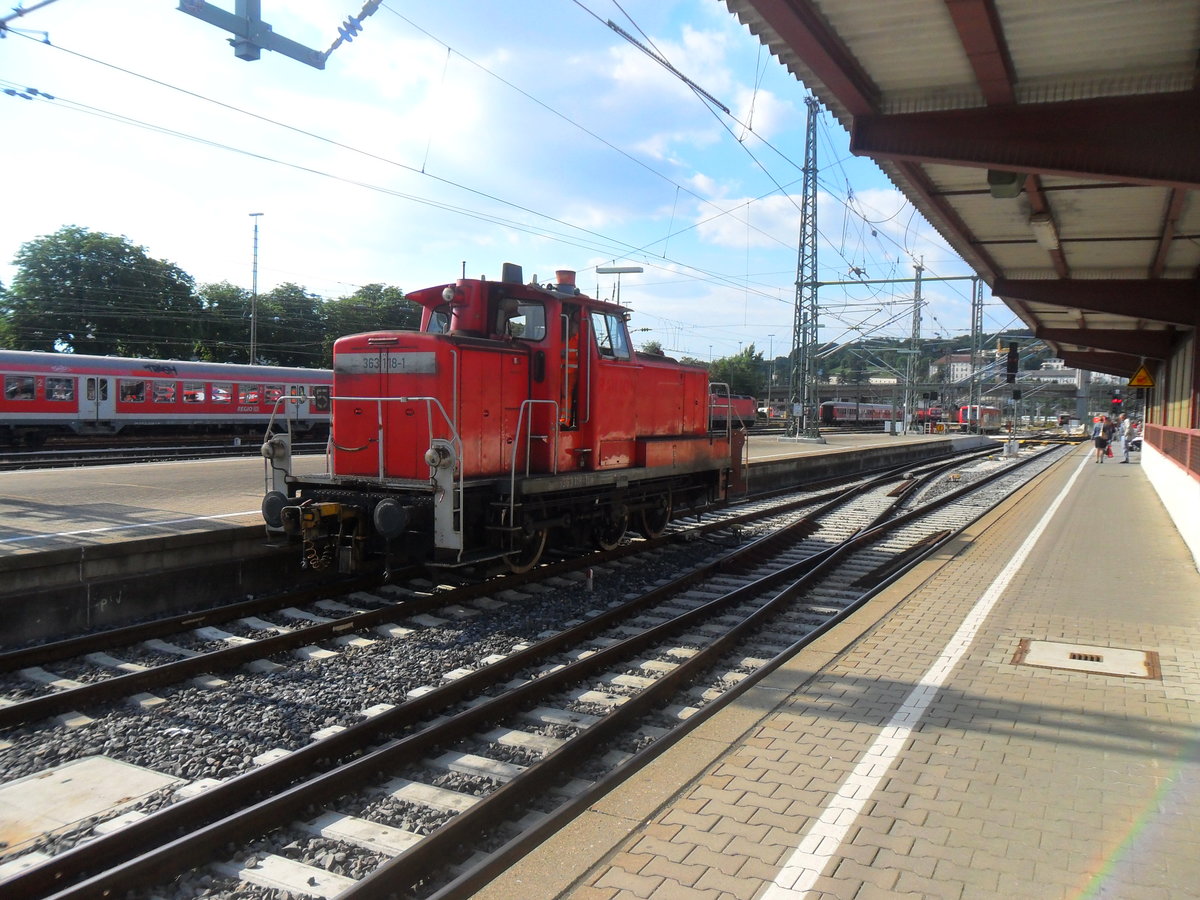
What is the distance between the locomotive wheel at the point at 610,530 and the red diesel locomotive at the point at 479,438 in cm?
3

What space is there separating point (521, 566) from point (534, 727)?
3954 millimetres

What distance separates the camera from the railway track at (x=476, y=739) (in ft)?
11.5

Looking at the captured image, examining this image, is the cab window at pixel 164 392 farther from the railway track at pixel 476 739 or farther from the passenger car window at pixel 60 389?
the railway track at pixel 476 739

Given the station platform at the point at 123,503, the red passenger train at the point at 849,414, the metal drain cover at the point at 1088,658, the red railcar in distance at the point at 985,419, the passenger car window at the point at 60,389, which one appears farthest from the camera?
the red railcar in distance at the point at 985,419

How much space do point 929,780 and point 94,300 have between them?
5266 cm

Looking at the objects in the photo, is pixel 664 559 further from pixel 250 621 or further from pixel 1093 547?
pixel 1093 547

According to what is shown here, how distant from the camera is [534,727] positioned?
5.25 metres

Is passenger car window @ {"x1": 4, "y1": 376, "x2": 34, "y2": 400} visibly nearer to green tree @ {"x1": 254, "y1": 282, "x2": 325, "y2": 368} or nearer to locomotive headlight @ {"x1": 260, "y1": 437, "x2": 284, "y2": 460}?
locomotive headlight @ {"x1": 260, "y1": 437, "x2": 284, "y2": 460}

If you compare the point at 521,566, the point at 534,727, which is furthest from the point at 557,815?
the point at 521,566

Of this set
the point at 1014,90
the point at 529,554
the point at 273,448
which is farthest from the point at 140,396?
the point at 1014,90

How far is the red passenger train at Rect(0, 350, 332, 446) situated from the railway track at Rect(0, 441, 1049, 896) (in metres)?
16.2

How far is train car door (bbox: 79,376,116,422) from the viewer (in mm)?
25516

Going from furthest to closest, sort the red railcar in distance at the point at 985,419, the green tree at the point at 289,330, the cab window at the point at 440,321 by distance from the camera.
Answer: the red railcar in distance at the point at 985,419
the green tree at the point at 289,330
the cab window at the point at 440,321

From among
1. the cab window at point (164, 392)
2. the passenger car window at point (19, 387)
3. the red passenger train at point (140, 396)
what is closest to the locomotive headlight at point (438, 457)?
the red passenger train at point (140, 396)
